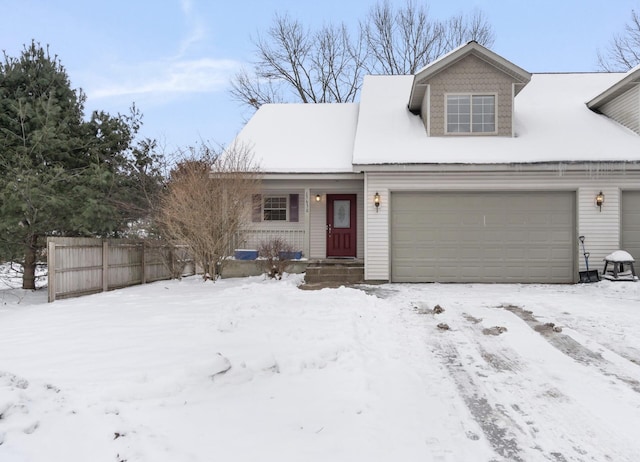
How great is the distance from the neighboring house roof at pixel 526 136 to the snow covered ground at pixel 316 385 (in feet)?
15.7

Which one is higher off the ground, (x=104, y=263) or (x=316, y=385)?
(x=104, y=263)

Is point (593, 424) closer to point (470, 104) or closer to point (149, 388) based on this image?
point (149, 388)

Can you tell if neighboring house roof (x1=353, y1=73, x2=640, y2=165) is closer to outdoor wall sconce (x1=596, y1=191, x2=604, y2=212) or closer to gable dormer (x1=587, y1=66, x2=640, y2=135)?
gable dormer (x1=587, y1=66, x2=640, y2=135)

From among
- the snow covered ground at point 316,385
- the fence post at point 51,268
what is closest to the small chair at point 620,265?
the snow covered ground at point 316,385

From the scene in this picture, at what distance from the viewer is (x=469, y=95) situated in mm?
11328

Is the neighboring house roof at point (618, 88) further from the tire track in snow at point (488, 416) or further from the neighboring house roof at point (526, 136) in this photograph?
the tire track in snow at point (488, 416)

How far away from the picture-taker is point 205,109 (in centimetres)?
3391

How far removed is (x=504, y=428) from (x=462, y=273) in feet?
25.6

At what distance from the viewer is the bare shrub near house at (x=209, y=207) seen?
964cm

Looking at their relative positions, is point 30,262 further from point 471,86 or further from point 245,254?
point 471,86

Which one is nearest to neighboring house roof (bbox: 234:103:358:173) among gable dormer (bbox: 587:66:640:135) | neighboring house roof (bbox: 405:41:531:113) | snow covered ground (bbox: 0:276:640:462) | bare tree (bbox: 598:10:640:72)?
neighboring house roof (bbox: 405:41:531:113)

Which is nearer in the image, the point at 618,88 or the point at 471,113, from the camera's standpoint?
the point at 618,88

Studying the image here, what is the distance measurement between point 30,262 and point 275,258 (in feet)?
21.1

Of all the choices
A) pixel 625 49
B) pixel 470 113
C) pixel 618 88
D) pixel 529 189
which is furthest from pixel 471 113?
pixel 625 49
